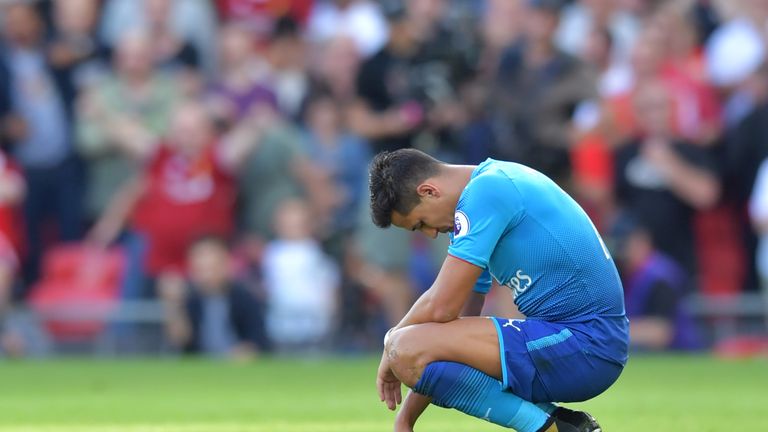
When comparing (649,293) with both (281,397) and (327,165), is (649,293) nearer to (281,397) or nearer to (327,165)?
(327,165)

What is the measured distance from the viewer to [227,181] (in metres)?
16.4

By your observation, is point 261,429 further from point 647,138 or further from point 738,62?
point 738,62

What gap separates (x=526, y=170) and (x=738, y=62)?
9.92 m

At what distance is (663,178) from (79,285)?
650 centimetres

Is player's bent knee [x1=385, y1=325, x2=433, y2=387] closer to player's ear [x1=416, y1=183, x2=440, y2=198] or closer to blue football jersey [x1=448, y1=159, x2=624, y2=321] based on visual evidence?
blue football jersey [x1=448, y1=159, x2=624, y2=321]

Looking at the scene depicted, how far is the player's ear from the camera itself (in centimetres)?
711

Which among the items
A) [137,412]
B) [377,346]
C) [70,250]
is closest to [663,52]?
[377,346]

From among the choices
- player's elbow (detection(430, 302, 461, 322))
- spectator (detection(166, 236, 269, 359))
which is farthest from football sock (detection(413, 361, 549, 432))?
spectator (detection(166, 236, 269, 359))

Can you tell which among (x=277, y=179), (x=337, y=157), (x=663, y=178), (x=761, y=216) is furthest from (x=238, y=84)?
(x=761, y=216)

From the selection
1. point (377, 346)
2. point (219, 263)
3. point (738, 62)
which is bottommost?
point (377, 346)

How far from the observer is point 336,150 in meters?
16.7

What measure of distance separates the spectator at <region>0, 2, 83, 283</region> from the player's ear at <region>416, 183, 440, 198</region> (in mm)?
10400

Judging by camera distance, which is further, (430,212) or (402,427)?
(402,427)

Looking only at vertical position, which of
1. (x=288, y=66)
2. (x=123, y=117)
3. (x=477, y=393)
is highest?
(x=288, y=66)
